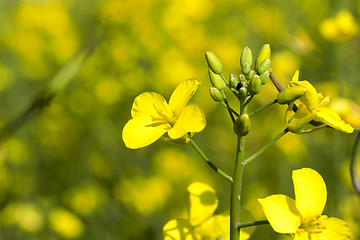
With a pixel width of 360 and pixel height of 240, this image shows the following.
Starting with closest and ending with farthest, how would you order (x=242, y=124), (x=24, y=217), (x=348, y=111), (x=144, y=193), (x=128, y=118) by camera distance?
(x=242, y=124)
(x=348, y=111)
(x=24, y=217)
(x=144, y=193)
(x=128, y=118)

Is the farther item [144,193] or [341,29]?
[144,193]

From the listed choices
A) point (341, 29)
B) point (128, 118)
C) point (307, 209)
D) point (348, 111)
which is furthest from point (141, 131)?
point (128, 118)

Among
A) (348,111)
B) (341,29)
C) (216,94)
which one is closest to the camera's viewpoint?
(216,94)

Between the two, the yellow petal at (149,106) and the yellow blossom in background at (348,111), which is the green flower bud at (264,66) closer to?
the yellow petal at (149,106)

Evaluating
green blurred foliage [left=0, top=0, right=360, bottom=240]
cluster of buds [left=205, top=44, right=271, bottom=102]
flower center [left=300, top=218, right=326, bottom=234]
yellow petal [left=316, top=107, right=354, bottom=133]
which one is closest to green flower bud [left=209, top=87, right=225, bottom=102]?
cluster of buds [left=205, top=44, right=271, bottom=102]

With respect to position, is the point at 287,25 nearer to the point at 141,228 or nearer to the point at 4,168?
the point at 141,228

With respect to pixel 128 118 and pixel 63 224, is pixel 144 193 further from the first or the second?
pixel 128 118

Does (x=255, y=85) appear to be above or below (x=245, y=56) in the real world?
below
